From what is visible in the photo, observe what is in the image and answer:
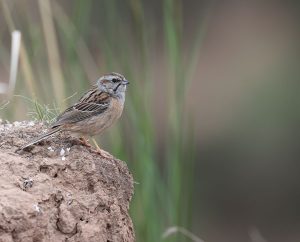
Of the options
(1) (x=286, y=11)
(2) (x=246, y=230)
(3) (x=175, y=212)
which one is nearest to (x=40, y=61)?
(3) (x=175, y=212)

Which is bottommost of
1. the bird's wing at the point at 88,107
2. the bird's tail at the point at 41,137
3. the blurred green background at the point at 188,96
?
the blurred green background at the point at 188,96

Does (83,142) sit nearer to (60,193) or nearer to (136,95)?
(60,193)

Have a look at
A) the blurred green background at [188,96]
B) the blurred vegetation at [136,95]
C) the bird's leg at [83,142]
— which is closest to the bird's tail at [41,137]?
the bird's leg at [83,142]

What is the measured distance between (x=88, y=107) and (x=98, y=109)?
7 centimetres

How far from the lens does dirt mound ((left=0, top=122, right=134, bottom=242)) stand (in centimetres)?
535

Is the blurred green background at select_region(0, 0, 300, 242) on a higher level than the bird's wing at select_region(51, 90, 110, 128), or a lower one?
lower

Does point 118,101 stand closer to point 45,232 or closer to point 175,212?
point 175,212

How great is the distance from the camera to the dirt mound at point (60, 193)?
5.35 m

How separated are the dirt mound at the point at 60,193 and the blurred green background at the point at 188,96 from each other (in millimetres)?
604

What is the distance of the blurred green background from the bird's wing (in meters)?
0.10

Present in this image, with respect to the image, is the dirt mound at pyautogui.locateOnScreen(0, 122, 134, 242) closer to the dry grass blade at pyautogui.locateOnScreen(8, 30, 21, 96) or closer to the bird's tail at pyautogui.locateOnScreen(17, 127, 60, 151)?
the bird's tail at pyautogui.locateOnScreen(17, 127, 60, 151)

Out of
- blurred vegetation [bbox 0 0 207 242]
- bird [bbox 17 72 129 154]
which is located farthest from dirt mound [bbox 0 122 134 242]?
blurred vegetation [bbox 0 0 207 242]

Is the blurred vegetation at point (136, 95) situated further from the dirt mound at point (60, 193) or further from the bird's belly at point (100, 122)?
the dirt mound at point (60, 193)

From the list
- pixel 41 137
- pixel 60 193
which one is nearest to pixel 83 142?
pixel 41 137
